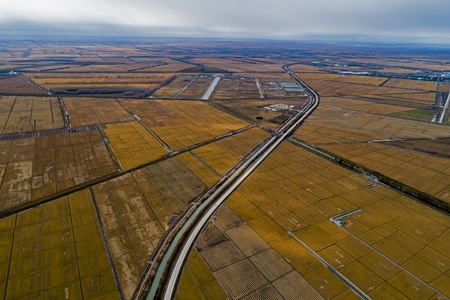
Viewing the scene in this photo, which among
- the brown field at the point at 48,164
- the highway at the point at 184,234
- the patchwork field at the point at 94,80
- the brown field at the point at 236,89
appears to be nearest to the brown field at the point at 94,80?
the patchwork field at the point at 94,80

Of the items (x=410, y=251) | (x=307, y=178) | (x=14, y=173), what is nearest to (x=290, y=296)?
(x=410, y=251)

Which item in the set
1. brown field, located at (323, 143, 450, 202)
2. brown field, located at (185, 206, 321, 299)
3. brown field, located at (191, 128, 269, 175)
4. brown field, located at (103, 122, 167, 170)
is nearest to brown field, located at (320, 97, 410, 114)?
brown field, located at (323, 143, 450, 202)

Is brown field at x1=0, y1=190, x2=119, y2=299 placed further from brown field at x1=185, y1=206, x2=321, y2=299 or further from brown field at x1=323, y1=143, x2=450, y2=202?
brown field at x1=323, y1=143, x2=450, y2=202

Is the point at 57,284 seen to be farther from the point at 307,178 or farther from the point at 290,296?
the point at 307,178

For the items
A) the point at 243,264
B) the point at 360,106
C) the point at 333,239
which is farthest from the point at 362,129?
the point at 243,264

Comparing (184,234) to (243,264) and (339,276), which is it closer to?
(243,264)
